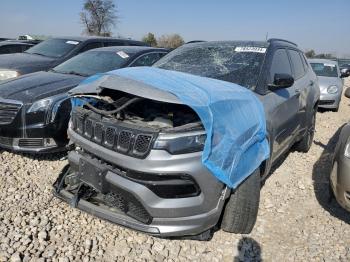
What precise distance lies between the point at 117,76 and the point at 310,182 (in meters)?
2.89

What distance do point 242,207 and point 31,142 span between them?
2.67 metres

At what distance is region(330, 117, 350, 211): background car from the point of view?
3291 mm

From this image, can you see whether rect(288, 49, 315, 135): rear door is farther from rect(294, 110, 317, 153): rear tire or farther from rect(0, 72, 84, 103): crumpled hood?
rect(0, 72, 84, 103): crumpled hood

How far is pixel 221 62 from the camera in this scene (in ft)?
12.9

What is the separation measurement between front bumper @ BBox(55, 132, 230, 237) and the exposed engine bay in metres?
0.25

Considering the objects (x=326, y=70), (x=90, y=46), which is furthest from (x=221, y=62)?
(x=326, y=70)

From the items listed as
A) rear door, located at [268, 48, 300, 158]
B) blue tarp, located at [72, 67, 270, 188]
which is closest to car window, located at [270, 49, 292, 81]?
rear door, located at [268, 48, 300, 158]

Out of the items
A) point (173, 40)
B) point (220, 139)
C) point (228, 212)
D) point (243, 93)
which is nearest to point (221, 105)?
point (220, 139)

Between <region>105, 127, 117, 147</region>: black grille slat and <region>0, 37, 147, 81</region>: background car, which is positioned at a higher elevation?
<region>0, 37, 147, 81</region>: background car

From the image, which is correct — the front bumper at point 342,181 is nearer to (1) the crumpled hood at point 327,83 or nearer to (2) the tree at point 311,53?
(1) the crumpled hood at point 327,83

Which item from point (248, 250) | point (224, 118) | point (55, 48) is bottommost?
point (248, 250)

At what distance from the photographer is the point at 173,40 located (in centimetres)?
4181

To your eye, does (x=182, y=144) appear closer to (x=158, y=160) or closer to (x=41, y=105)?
(x=158, y=160)

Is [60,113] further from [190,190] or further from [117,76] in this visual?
[190,190]
